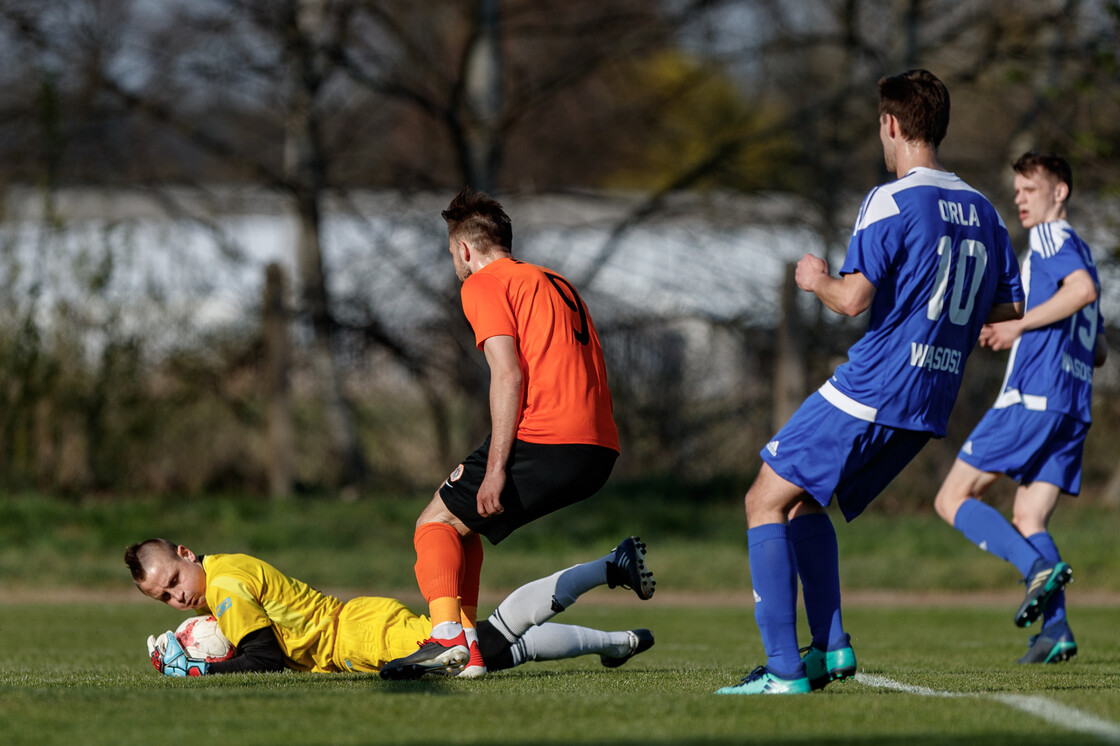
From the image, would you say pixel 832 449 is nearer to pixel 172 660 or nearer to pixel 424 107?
pixel 172 660

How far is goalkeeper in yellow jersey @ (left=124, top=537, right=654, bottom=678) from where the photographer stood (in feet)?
18.1

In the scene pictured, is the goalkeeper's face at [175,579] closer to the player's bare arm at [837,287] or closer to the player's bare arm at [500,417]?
the player's bare arm at [500,417]

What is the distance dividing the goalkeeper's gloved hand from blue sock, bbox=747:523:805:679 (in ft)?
7.75

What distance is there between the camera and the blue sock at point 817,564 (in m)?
5.02

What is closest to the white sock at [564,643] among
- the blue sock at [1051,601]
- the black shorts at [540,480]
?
the black shorts at [540,480]

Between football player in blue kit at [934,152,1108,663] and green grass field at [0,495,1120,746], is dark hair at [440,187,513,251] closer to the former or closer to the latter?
green grass field at [0,495,1120,746]

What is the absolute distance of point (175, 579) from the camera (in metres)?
5.61

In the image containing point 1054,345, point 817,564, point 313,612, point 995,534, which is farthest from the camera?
point 1054,345

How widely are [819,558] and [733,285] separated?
10337 millimetres

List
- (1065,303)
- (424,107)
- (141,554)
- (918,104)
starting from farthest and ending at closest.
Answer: (424,107) → (1065,303) → (141,554) → (918,104)

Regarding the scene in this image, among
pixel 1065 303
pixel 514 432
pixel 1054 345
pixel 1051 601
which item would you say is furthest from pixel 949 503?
pixel 514 432

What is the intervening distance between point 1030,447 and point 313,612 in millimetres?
3684

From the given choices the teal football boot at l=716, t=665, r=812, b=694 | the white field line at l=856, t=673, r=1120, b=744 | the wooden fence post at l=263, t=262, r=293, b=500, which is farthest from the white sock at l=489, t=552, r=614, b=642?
the wooden fence post at l=263, t=262, r=293, b=500

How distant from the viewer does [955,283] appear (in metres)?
4.76
